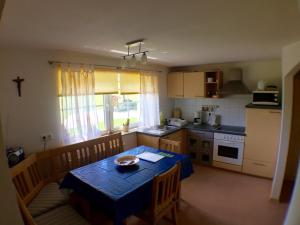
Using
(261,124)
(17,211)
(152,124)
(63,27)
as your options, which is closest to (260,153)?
(261,124)

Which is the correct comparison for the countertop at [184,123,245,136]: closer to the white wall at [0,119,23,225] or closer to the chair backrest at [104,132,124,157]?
the chair backrest at [104,132,124,157]

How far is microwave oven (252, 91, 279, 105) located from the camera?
11.0 feet

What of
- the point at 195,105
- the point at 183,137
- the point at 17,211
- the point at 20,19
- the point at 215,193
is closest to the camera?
the point at 17,211

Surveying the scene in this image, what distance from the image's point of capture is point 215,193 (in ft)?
9.90

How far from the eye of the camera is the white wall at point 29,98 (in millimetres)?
2234

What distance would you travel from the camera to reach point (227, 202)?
2781 millimetres

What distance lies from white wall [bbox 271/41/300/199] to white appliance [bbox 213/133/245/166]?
850 mm

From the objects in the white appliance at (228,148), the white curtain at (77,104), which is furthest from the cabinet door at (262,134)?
the white curtain at (77,104)

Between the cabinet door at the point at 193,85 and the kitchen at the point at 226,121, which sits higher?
the cabinet door at the point at 193,85

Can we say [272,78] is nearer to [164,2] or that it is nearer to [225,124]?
[225,124]

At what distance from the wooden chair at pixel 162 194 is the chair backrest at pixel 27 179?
1.22 meters

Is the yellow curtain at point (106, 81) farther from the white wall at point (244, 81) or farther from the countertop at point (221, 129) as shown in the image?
the white wall at point (244, 81)

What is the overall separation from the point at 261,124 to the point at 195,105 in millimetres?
1617

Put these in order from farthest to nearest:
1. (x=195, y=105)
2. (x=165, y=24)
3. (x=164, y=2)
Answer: (x=195, y=105)
(x=165, y=24)
(x=164, y=2)
